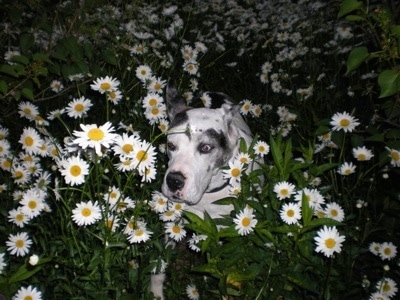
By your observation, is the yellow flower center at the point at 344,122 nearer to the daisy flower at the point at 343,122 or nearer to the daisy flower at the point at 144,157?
the daisy flower at the point at 343,122

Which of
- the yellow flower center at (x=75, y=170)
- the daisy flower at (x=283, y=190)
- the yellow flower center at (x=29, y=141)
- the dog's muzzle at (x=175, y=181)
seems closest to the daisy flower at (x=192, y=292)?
the dog's muzzle at (x=175, y=181)

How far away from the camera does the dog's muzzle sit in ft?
9.39

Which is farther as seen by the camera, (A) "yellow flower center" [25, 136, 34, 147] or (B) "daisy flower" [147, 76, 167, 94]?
(B) "daisy flower" [147, 76, 167, 94]

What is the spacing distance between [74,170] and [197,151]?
1106 mm

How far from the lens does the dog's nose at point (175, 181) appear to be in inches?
113

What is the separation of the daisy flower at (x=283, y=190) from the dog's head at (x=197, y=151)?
1.99 ft

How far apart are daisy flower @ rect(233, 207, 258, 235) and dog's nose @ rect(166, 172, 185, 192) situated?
1.67 feet

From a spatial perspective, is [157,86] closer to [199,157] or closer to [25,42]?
[199,157]

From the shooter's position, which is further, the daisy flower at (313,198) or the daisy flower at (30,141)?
the daisy flower at (30,141)

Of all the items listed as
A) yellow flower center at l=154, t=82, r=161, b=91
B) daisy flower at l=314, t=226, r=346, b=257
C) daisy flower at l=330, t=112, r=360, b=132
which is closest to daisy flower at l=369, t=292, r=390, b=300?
daisy flower at l=314, t=226, r=346, b=257

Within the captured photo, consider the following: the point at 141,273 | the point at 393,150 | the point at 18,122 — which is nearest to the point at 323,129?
the point at 393,150

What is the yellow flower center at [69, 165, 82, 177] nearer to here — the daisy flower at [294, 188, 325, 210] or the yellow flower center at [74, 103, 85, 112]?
the yellow flower center at [74, 103, 85, 112]

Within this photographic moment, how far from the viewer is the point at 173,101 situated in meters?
3.77

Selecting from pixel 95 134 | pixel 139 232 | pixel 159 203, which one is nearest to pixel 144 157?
pixel 95 134
